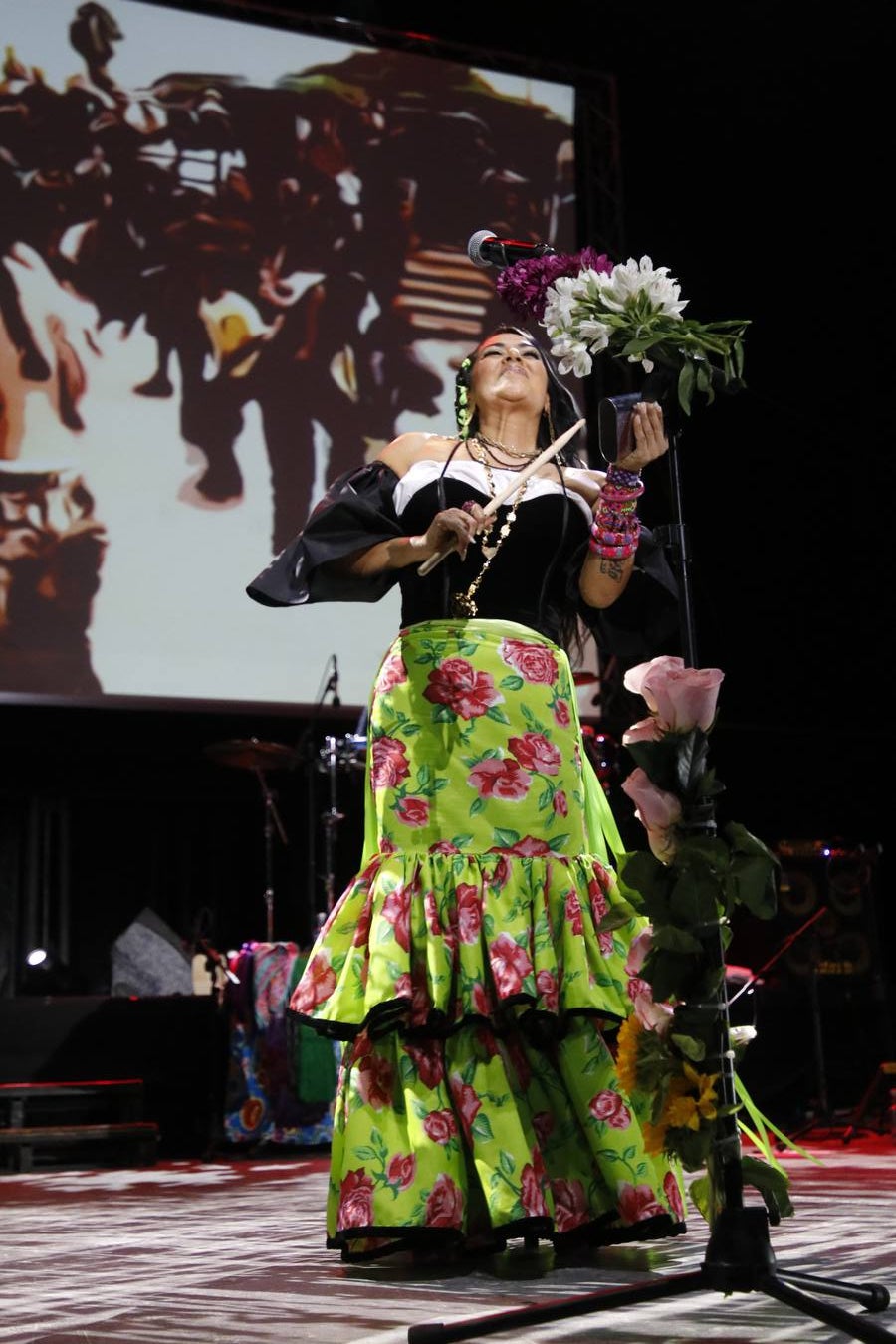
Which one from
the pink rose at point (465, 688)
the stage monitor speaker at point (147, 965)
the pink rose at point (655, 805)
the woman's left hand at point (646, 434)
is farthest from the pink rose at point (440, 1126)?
the stage monitor speaker at point (147, 965)

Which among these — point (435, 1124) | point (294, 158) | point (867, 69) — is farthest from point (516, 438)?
point (867, 69)

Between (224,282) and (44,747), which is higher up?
(224,282)

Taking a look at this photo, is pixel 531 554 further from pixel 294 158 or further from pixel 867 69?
pixel 867 69

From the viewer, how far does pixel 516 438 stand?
2439mm

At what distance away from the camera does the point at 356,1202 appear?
79.6 inches

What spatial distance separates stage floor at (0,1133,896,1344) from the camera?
5.02 ft

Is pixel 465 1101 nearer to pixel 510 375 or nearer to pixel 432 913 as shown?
pixel 432 913

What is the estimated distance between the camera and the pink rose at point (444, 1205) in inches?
79.0

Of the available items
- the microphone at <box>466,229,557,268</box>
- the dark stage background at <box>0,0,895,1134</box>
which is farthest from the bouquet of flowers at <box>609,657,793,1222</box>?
the dark stage background at <box>0,0,895,1134</box>

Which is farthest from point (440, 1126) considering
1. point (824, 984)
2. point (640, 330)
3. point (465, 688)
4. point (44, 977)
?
point (44, 977)

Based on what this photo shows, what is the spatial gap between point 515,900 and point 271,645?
3751 mm

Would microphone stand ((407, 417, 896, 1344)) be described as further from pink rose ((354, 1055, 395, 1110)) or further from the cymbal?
the cymbal

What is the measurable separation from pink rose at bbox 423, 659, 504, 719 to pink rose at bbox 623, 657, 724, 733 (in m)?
0.64

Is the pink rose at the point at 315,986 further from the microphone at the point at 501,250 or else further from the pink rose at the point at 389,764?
the microphone at the point at 501,250
